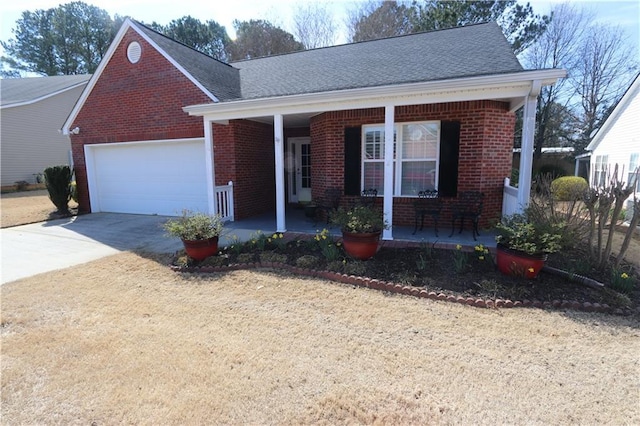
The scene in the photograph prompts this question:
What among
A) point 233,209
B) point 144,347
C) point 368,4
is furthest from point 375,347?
point 368,4

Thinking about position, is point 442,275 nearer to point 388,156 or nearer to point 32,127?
point 388,156

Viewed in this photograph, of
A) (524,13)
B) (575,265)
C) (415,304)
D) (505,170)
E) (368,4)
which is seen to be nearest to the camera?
(415,304)

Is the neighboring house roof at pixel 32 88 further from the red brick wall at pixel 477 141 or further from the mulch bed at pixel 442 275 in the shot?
the red brick wall at pixel 477 141

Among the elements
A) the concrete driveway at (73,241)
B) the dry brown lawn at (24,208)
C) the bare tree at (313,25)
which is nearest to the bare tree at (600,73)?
the bare tree at (313,25)

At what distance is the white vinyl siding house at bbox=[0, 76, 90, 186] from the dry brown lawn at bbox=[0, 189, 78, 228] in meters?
2.16

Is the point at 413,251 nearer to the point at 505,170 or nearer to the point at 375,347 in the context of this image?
the point at 375,347

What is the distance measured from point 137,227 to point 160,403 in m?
7.50

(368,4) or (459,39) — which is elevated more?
(368,4)

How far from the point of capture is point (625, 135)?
11828 mm

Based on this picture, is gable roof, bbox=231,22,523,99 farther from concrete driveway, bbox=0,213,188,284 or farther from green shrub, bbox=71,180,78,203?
green shrub, bbox=71,180,78,203

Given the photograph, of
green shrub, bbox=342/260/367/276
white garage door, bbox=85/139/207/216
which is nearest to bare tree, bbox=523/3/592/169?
white garage door, bbox=85/139/207/216

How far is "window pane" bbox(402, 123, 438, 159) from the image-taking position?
7.41m

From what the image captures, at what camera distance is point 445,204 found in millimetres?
7414

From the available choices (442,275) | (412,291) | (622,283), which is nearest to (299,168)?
(442,275)
